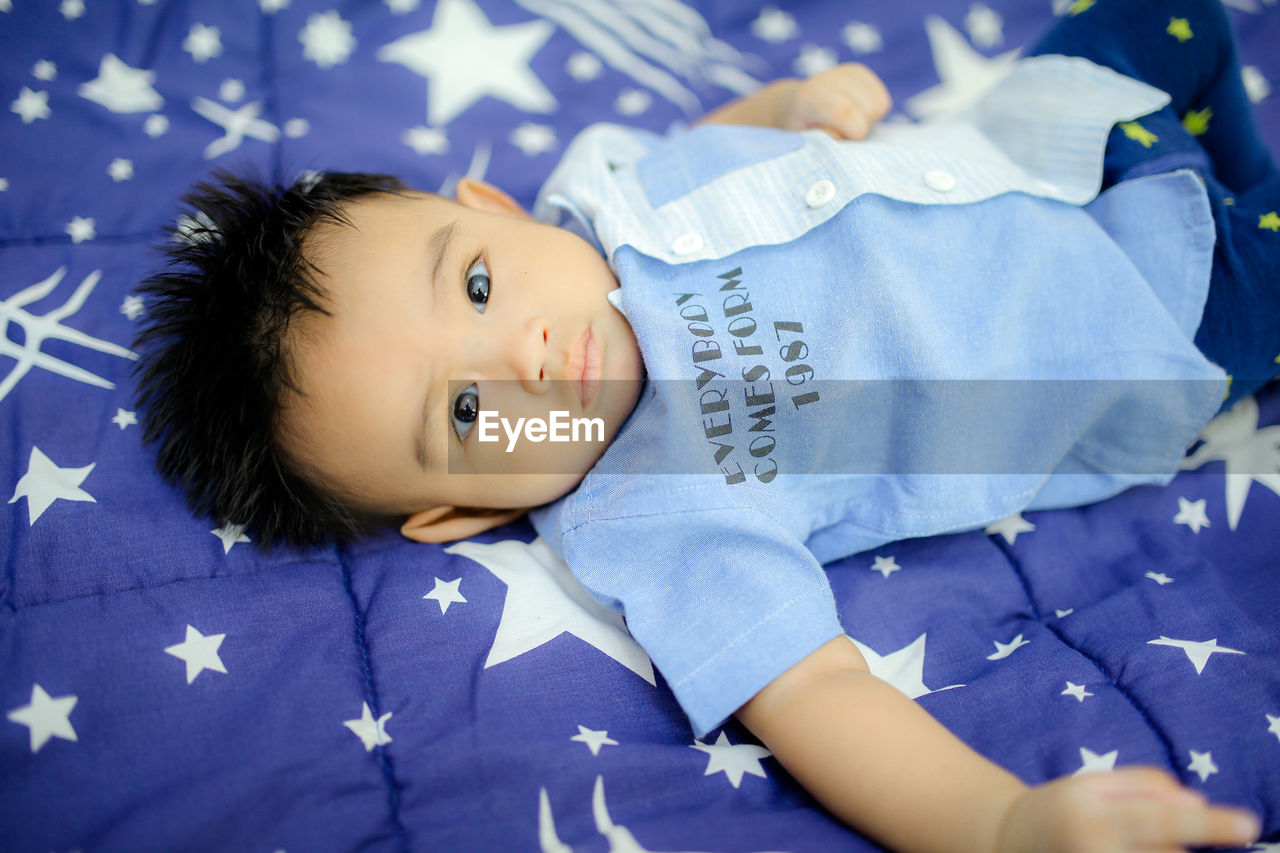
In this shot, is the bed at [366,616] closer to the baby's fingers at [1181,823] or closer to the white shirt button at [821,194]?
the baby's fingers at [1181,823]

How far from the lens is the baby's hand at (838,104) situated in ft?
4.00

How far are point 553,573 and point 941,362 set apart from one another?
53 centimetres

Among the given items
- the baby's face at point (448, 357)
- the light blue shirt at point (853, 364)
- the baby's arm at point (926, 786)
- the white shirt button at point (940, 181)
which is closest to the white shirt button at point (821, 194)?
the light blue shirt at point (853, 364)

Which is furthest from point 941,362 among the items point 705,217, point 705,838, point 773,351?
point 705,838

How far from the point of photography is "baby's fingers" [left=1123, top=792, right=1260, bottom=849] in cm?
62

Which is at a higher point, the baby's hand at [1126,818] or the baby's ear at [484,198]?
the baby's ear at [484,198]

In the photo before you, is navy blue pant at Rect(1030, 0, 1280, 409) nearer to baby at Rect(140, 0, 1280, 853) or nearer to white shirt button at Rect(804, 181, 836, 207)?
baby at Rect(140, 0, 1280, 853)

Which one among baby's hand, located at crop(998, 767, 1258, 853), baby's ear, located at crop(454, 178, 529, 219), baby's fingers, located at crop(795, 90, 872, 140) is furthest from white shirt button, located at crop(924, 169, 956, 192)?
baby's hand, located at crop(998, 767, 1258, 853)

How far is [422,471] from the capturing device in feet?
3.18

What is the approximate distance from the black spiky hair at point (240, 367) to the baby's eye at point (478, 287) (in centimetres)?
16

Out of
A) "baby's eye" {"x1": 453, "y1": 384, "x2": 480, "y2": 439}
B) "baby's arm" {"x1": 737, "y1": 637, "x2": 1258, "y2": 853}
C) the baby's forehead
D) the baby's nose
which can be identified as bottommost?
"baby's arm" {"x1": 737, "y1": 637, "x2": 1258, "y2": 853}

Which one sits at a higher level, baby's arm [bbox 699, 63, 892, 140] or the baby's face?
baby's arm [bbox 699, 63, 892, 140]

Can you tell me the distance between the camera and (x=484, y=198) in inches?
47.8

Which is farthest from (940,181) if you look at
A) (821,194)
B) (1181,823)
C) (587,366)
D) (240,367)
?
(240,367)
